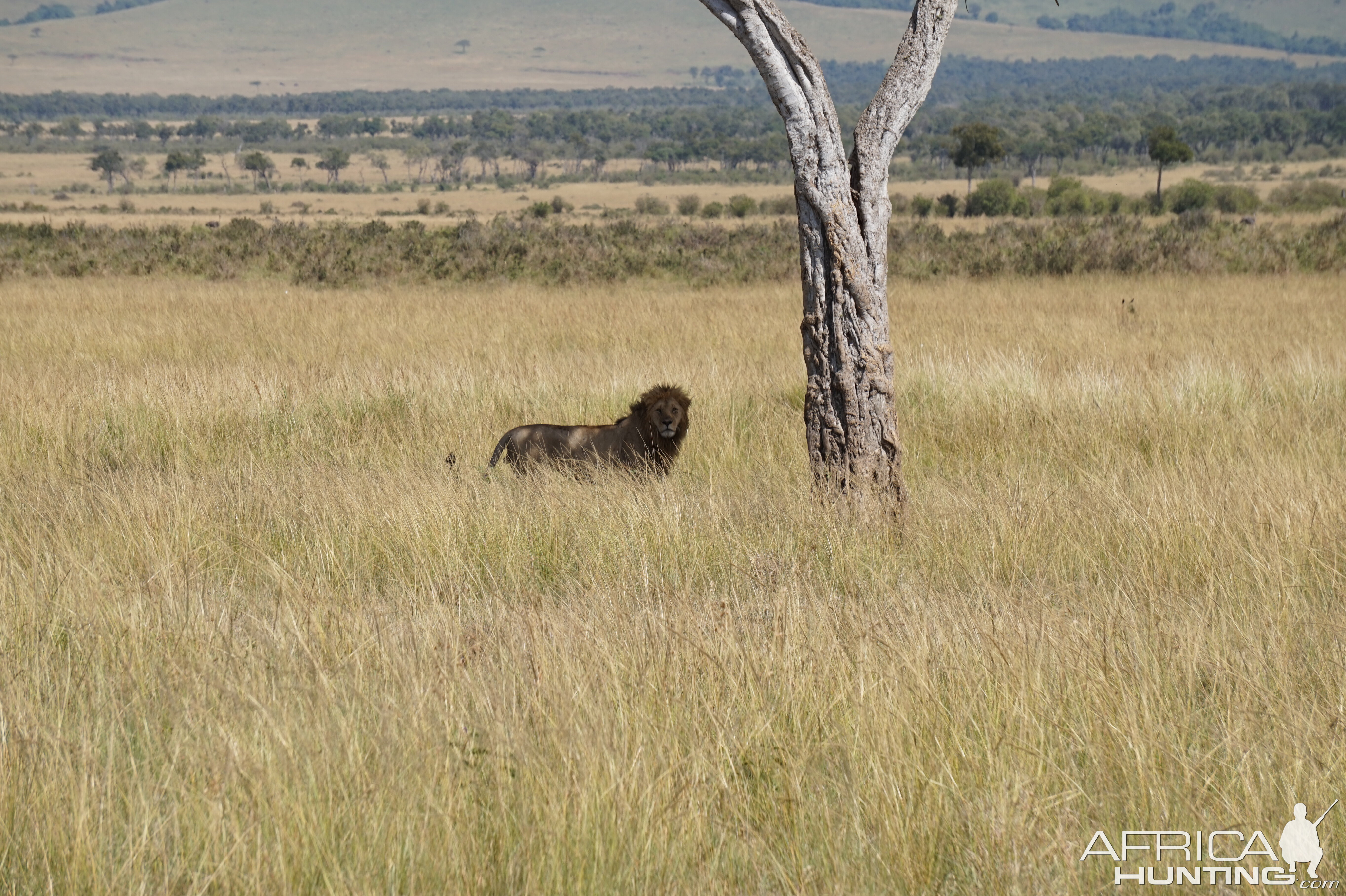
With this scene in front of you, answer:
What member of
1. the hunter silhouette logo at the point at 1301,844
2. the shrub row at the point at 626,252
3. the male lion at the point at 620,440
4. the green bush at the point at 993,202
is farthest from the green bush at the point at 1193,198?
the hunter silhouette logo at the point at 1301,844

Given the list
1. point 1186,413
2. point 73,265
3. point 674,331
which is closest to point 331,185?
point 73,265

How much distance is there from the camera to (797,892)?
2445 mm

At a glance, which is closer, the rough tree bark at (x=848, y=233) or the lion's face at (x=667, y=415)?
the rough tree bark at (x=848, y=233)

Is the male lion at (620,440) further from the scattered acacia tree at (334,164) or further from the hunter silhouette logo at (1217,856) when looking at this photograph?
the scattered acacia tree at (334,164)

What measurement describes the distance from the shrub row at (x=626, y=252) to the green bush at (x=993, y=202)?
15882 mm

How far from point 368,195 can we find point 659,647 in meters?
82.2

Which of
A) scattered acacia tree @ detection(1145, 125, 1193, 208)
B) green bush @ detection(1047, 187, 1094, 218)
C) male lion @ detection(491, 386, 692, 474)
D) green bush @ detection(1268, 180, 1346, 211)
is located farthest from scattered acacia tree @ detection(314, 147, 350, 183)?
male lion @ detection(491, 386, 692, 474)

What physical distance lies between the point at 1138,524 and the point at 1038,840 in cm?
268

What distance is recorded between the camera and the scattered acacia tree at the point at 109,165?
294ft

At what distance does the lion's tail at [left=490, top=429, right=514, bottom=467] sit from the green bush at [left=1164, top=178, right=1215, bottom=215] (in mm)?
41679

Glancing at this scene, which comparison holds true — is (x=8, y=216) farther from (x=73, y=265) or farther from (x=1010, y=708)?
(x=1010, y=708)

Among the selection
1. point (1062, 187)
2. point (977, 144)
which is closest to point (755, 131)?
point (977, 144)

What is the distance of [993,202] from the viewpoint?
45.7 m

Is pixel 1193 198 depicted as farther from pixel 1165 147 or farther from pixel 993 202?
pixel 1165 147
